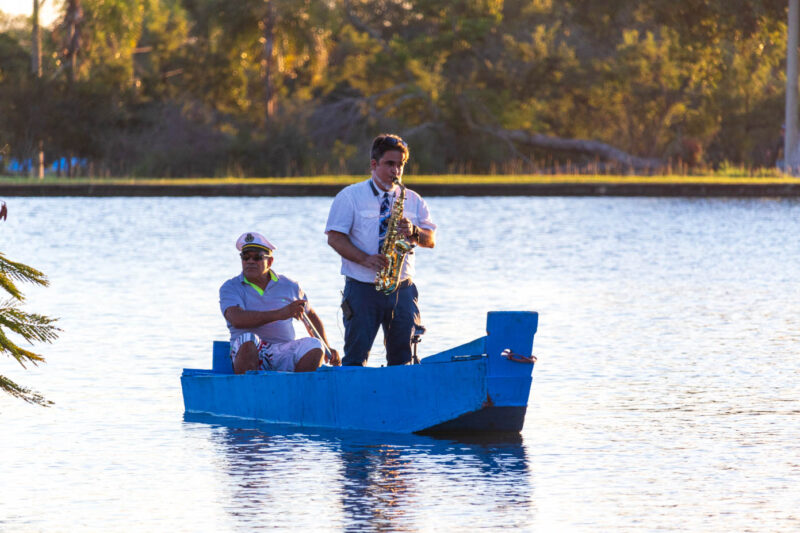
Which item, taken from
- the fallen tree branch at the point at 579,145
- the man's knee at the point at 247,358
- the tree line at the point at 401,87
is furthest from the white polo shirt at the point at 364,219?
the fallen tree branch at the point at 579,145

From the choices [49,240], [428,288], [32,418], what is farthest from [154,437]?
[49,240]

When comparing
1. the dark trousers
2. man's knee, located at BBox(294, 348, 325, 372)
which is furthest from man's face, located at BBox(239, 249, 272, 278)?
the dark trousers

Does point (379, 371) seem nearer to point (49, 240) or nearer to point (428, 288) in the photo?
point (428, 288)

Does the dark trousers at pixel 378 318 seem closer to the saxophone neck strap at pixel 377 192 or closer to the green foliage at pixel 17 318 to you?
the saxophone neck strap at pixel 377 192

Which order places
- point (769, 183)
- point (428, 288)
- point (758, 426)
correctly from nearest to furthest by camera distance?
1. point (758, 426)
2. point (428, 288)
3. point (769, 183)

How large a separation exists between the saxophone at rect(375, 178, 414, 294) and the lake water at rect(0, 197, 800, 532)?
3.10 ft

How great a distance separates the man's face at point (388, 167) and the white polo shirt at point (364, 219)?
0.20 ft

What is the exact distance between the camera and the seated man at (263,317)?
10.6 meters

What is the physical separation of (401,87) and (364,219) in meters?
49.9

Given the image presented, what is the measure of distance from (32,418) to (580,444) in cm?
346

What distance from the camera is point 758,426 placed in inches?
413

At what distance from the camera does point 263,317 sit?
10.6 meters

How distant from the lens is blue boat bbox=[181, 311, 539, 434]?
963 centimetres

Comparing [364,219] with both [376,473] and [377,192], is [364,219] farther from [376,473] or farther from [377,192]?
[376,473]
